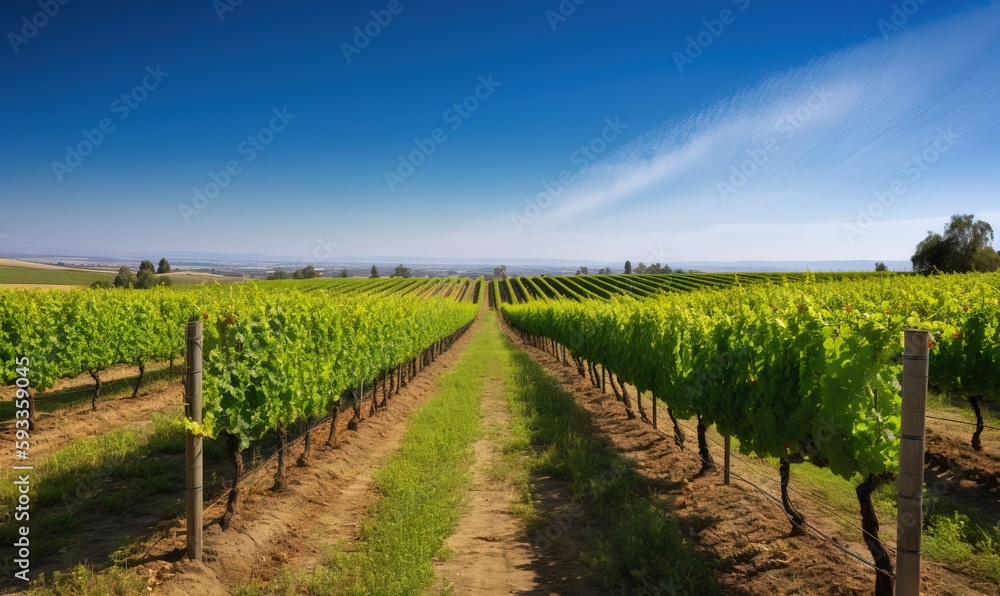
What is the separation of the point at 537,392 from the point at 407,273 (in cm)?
12683

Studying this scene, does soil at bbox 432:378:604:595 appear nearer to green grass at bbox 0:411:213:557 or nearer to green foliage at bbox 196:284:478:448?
green foliage at bbox 196:284:478:448

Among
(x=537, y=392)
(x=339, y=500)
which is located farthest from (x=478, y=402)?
(x=339, y=500)

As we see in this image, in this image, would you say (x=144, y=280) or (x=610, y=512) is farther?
(x=144, y=280)

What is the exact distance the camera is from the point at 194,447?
5617 mm

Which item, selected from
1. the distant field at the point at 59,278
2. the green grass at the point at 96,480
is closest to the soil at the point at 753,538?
the green grass at the point at 96,480

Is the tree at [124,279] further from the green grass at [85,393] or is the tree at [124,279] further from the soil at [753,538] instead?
the soil at [753,538]

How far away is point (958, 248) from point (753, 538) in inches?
2943

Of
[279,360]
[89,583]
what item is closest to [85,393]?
[279,360]

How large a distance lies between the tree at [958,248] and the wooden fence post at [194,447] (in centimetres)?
7349

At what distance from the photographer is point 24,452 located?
915 cm

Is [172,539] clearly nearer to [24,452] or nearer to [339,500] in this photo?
[339,500]

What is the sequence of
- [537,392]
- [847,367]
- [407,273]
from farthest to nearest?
1. [407,273]
2. [537,392]
3. [847,367]

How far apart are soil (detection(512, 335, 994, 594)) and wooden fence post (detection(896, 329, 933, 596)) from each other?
1624mm

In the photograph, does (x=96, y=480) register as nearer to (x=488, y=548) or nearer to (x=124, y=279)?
(x=488, y=548)
